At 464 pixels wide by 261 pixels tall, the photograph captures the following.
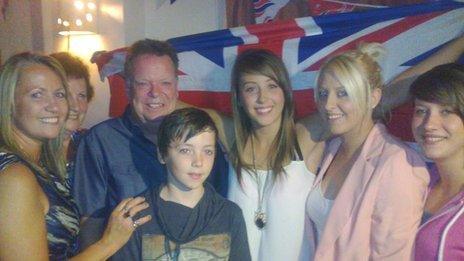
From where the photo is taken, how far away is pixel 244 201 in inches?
70.7

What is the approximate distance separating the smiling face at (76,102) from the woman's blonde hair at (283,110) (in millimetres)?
764

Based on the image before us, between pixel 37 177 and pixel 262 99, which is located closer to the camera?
pixel 37 177

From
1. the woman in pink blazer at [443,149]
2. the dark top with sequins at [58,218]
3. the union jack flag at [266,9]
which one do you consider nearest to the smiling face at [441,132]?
the woman in pink blazer at [443,149]

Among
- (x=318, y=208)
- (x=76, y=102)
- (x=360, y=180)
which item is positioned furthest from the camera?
(x=76, y=102)

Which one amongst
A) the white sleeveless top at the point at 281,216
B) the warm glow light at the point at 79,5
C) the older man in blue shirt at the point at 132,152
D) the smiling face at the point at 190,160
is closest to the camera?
the smiling face at the point at 190,160

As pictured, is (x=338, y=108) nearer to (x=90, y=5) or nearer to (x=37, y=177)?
(x=37, y=177)

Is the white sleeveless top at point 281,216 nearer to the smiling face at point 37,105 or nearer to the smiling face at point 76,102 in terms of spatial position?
the smiling face at point 37,105

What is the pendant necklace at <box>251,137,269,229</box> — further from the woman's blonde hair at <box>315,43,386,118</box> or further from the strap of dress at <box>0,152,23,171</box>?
the strap of dress at <box>0,152,23,171</box>

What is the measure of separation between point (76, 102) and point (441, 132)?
1.55 metres

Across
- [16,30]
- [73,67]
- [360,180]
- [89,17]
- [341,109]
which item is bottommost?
[360,180]

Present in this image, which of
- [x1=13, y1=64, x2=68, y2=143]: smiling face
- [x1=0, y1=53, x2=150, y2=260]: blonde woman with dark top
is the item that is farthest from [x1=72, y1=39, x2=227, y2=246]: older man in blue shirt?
[x1=13, y1=64, x2=68, y2=143]: smiling face

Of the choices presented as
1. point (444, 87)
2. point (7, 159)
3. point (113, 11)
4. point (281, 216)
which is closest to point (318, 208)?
point (281, 216)

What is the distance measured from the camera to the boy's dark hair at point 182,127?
5.39 feet

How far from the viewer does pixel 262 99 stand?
180 cm
